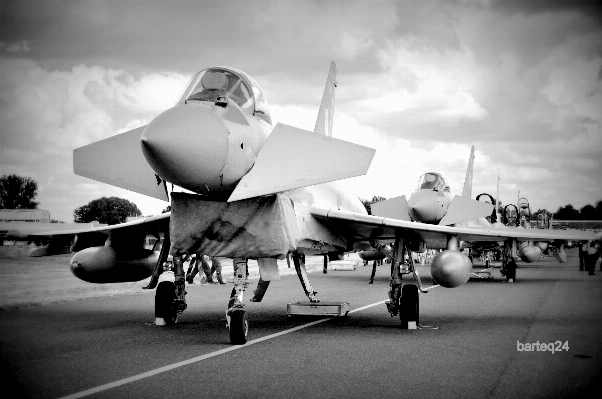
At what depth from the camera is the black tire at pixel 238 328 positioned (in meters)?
7.91

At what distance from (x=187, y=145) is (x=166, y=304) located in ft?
15.1

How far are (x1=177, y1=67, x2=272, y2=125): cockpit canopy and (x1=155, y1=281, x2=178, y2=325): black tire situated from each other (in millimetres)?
3888

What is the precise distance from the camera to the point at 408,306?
1010 centimetres

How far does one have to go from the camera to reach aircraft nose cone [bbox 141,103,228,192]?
20.9 ft

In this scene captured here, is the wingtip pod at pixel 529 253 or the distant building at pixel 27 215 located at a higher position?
the distant building at pixel 27 215

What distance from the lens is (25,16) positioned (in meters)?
7.11

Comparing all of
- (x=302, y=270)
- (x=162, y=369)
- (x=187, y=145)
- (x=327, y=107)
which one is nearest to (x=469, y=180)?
(x=327, y=107)

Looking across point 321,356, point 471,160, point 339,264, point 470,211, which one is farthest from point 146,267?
point 339,264

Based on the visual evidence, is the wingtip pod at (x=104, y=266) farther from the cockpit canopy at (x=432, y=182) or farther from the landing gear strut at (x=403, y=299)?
the cockpit canopy at (x=432, y=182)

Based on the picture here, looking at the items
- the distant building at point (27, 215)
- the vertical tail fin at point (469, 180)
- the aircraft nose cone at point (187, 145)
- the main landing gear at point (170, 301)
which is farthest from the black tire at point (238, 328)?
the vertical tail fin at point (469, 180)

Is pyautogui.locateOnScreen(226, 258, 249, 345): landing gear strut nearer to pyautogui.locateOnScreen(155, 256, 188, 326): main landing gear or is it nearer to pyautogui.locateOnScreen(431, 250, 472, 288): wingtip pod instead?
pyautogui.locateOnScreen(155, 256, 188, 326): main landing gear

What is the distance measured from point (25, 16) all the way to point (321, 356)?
573 centimetres

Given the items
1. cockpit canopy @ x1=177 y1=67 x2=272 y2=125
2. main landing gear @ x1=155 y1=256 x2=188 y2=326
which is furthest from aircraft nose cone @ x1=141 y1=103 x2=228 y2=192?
main landing gear @ x1=155 y1=256 x2=188 y2=326

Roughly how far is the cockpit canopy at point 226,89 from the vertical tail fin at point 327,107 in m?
4.95
